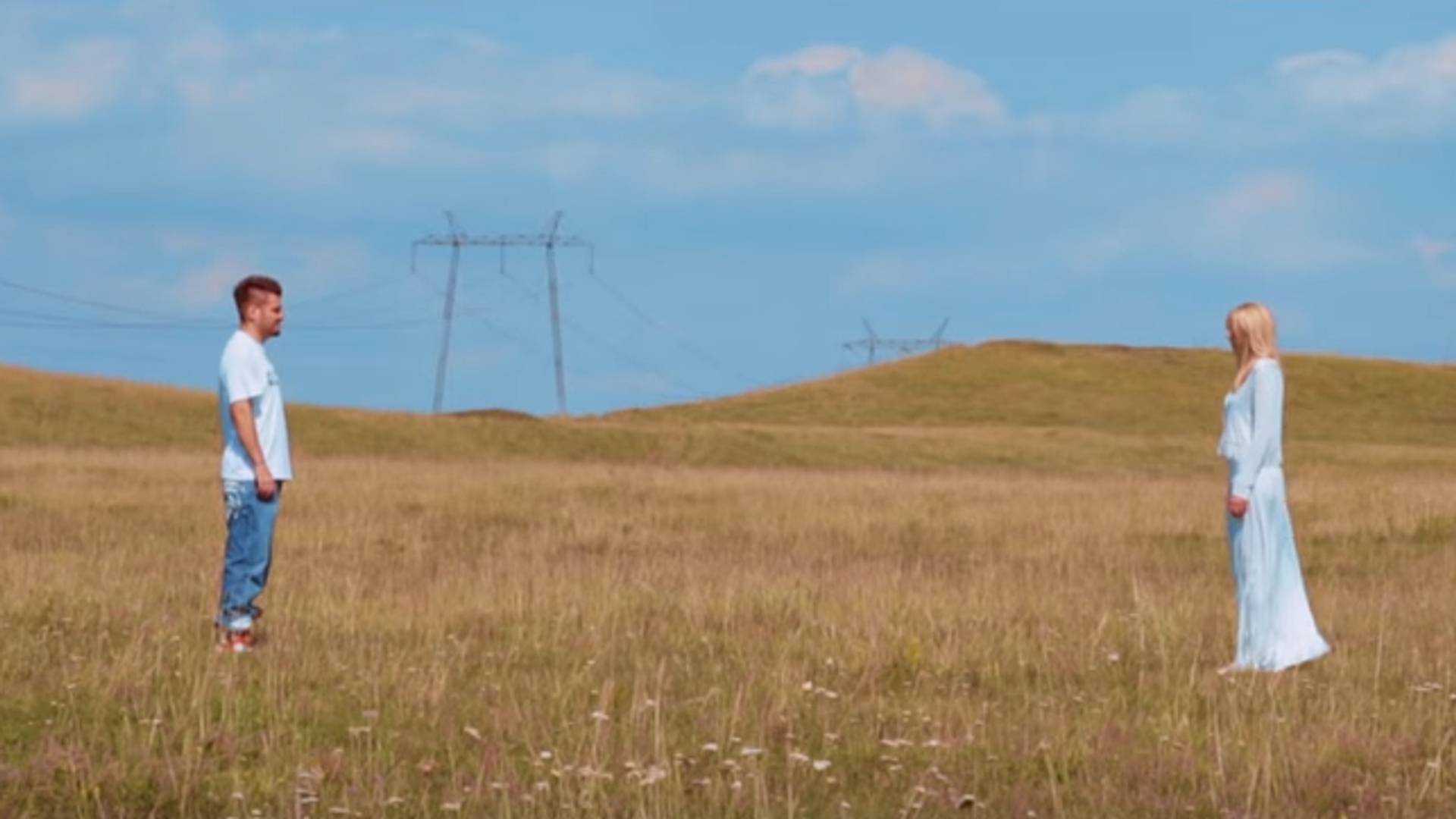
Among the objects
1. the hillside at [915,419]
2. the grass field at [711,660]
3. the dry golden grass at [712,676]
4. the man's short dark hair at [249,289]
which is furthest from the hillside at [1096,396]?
the man's short dark hair at [249,289]

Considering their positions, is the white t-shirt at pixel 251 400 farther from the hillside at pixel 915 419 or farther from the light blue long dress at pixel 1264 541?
the hillside at pixel 915 419

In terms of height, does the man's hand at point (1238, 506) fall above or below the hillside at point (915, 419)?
below

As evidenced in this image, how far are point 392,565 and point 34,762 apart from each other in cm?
1047

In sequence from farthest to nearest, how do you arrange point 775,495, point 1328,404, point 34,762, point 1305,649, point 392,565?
point 1328,404
point 775,495
point 392,565
point 1305,649
point 34,762

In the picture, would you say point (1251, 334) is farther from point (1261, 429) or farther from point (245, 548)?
point (245, 548)

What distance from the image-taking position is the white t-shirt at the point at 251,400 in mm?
12602

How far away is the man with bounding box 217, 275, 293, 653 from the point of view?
12.6 m

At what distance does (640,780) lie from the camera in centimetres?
796

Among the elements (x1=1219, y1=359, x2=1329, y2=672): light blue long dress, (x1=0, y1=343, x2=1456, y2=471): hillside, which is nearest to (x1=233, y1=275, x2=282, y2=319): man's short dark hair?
(x1=1219, y1=359, x2=1329, y2=672): light blue long dress

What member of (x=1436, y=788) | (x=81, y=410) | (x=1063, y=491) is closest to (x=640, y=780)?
(x=1436, y=788)

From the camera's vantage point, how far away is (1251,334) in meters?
12.5

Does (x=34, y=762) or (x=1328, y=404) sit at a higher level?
(x=1328, y=404)

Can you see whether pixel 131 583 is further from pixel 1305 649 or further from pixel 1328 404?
pixel 1328 404

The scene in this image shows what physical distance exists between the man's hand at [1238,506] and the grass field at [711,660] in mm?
908
